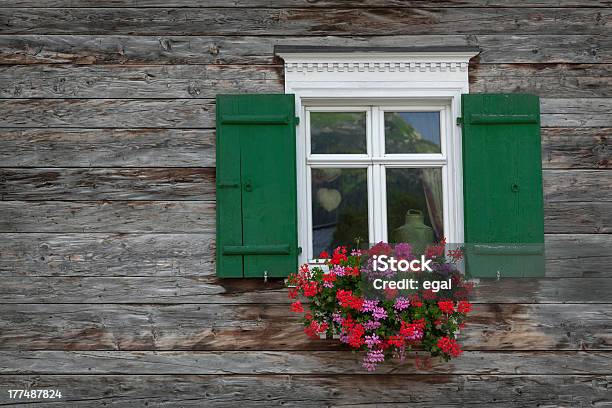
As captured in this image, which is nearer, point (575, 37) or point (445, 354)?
point (445, 354)

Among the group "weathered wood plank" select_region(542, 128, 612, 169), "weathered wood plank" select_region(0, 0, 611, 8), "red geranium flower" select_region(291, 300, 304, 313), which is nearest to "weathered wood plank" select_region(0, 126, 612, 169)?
"weathered wood plank" select_region(0, 0, 611, 8)

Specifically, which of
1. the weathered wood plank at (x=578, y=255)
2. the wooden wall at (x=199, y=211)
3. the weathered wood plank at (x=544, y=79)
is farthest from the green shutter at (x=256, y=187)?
the weathered wood plank at (x=578, y=255)

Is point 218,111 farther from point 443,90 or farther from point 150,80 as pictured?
point 443,90

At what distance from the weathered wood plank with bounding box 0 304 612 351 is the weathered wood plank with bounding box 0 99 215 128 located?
1109mm

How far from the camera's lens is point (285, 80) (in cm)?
520

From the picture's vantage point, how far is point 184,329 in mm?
5055

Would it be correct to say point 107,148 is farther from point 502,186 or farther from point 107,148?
point 502,186

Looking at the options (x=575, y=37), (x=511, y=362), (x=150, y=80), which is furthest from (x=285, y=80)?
(x=511, y=362)

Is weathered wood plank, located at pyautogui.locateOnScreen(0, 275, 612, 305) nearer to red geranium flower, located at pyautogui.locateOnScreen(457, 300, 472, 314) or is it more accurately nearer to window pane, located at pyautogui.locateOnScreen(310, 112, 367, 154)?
red geranium flower, located at pyautogui.locateOnScreen(457, 300, 472, 314)

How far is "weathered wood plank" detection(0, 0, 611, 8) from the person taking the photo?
17.4ft

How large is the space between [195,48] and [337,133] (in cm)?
103

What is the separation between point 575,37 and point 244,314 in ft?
8.82

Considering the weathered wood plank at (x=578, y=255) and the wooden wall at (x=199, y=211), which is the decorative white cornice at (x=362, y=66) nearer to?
the wooden wall at (x=199, y=211)

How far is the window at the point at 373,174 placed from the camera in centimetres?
521
